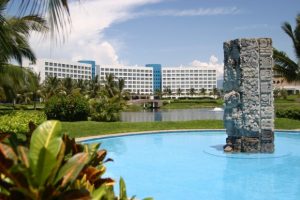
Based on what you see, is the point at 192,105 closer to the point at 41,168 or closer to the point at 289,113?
the point at 289,113

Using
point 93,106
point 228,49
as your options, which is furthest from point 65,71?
point 228,49

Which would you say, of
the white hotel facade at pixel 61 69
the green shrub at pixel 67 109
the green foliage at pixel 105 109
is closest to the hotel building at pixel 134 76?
the white hotel facade at pixel 61 69

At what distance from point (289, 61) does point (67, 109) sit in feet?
46.4

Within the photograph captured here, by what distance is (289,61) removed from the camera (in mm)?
20750

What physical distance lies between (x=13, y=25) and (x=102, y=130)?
6.83 meters

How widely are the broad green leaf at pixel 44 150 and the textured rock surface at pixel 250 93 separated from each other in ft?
33.5

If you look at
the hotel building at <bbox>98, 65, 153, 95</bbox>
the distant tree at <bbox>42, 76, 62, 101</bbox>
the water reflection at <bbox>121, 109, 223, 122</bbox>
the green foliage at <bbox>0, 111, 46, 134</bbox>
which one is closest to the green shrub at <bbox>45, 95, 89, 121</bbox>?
the water reflection at <bbox>121, 109, 223, 122</bbox>

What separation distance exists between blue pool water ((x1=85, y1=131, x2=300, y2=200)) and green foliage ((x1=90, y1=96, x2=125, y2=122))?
9263mm

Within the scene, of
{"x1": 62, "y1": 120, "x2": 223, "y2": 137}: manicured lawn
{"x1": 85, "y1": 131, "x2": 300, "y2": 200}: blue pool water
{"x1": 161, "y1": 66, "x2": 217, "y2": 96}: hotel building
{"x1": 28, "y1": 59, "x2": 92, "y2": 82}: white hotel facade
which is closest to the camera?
{"x1": 85, "y1": 131, "x2": 300, "y2": 200}: blue pool water

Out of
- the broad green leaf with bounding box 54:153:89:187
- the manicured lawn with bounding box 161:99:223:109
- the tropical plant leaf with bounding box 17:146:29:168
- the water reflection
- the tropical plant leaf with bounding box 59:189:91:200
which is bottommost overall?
the water reflection

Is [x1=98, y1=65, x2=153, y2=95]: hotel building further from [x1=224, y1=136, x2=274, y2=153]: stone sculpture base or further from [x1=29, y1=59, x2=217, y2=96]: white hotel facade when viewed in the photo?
[x1=224, y1=136, x2=274, y2=153]: stone sculpture base

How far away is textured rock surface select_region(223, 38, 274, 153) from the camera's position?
36.7 feet

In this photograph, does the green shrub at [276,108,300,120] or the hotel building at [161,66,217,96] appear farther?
the hotel building at [161,66,217,96]

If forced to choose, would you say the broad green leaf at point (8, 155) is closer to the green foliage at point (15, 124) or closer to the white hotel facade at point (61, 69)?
the green foliage at point (15, 124)
